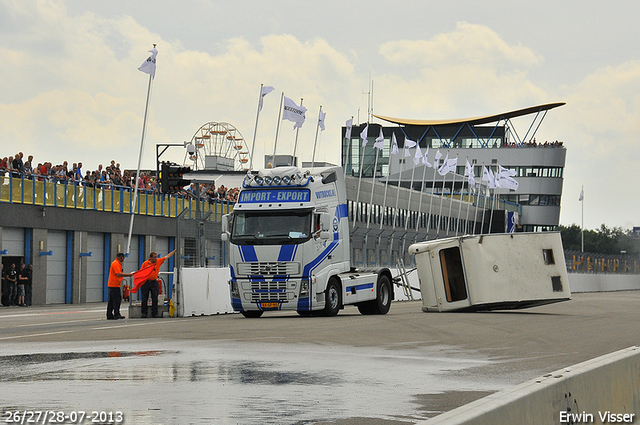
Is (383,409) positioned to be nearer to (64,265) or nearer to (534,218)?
(64,265)

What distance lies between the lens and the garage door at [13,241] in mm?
38531

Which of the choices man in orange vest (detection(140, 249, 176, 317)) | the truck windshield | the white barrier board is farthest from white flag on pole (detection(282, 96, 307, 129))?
the truck windshield

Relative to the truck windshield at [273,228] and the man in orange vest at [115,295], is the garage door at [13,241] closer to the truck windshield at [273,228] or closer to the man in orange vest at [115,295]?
→ the man in orange vest at [115,295]

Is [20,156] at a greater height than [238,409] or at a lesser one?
greater

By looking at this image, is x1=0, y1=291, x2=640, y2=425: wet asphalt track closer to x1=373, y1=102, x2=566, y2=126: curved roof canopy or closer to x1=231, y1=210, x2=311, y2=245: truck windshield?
x1=231, y1=210, x2=311, y2=245: truck windshield

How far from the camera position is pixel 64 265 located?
1673 inches

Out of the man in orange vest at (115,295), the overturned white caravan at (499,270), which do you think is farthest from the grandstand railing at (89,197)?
the overturned white caravan at (499,270)

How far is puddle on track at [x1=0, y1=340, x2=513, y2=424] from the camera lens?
865 centimetres

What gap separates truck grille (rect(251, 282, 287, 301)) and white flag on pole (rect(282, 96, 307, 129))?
928 inches

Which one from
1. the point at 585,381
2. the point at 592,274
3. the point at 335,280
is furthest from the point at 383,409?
the point at 592,274

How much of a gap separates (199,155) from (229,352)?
75052 mm

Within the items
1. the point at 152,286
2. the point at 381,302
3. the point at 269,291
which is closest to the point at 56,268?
the point at 152,286

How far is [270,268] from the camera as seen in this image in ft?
78.8

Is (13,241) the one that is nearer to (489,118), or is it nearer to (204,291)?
(204,291)
